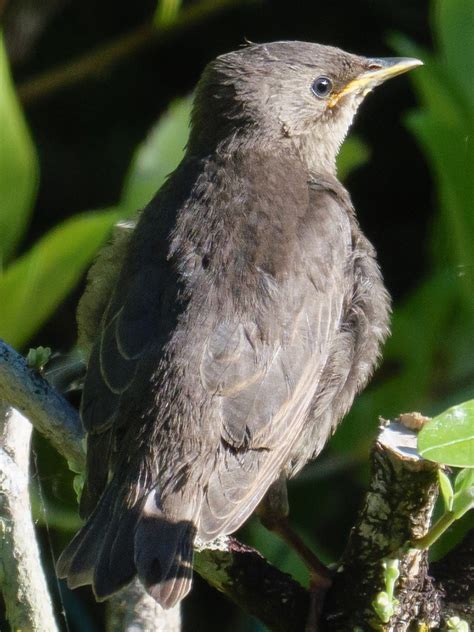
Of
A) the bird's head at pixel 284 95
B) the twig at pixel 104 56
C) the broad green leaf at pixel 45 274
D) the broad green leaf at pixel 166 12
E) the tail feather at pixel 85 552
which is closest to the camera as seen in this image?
the tail feather at pixel 85 552

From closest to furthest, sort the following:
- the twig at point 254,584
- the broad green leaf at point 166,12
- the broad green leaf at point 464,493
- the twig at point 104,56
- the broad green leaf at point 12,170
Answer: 1. the broad green leaf at point 464,493
2. the twig at point 254,584
3. the broad green leaf at point 12,170
4. the broad green leaf at point 166,12
5. the twig at point 104,56

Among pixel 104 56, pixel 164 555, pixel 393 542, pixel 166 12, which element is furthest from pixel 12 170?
pixel 393 542

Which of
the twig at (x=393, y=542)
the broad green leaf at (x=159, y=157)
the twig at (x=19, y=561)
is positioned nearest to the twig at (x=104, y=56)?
the broad green leaf at (x=159, y=157)

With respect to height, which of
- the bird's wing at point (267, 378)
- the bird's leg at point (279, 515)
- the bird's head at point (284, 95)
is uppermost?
the bird's head at point (284, 95)

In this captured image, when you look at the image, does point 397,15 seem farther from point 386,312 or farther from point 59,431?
point 59,431

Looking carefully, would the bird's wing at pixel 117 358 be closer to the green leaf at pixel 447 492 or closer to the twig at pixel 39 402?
the twig at pixel 39 402

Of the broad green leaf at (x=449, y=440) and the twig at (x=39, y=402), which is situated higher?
the broad green leaf at (x=449, y=440)

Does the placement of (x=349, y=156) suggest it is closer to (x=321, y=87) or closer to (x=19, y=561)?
(x=321, y=87)

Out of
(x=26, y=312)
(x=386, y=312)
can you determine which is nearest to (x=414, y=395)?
(x=386, y=312)

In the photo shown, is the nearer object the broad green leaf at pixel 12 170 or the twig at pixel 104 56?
the broad green leaf at pixel 12 170
